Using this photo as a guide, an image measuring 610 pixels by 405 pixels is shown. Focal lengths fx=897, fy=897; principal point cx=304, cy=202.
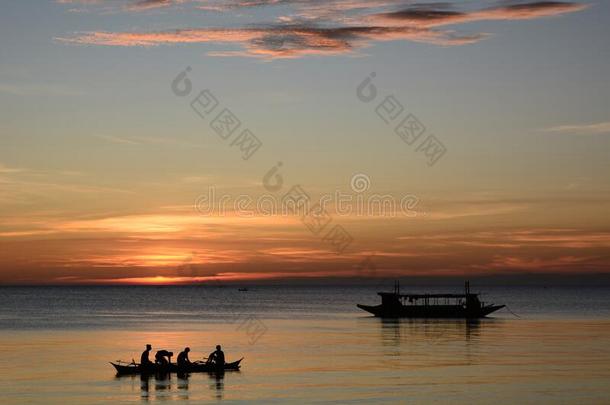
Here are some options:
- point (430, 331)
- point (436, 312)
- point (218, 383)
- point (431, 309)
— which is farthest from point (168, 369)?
point (436, 312)

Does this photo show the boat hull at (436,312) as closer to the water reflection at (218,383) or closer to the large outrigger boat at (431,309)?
the large outrigger boat at (431,309)

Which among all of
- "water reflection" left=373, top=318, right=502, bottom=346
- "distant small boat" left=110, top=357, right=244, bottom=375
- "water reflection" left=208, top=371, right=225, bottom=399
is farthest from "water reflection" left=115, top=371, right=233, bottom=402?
"water reflection" left=373, top=318, right=502, bottom=346

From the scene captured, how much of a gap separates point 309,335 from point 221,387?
39.8 meters

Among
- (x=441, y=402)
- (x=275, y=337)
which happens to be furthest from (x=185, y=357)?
(x=275, y=337)

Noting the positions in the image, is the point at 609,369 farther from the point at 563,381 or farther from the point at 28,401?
the point at 28,401

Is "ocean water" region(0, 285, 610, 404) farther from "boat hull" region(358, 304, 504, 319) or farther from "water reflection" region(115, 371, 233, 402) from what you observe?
"boat hull" region(358, 304, 504, 319)

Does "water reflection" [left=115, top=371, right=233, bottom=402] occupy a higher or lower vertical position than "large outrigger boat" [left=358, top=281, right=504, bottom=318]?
lower

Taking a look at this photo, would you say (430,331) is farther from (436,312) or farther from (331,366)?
(331,366)

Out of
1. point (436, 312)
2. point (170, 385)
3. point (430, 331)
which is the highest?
point (436, 312)

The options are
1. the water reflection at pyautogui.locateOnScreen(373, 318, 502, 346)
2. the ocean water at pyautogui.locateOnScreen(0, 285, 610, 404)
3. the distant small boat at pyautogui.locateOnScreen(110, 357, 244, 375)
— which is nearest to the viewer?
the ocean water at pyautogui.locateOnScreen(0, 285, 610, 404)

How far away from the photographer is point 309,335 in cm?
8788

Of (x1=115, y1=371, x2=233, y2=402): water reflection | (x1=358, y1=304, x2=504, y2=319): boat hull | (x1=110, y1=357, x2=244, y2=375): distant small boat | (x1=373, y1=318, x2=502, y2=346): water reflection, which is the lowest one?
(x1=115, y1=371, x2=233, y2=402): water reflection

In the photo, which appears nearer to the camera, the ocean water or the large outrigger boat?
the ocean water

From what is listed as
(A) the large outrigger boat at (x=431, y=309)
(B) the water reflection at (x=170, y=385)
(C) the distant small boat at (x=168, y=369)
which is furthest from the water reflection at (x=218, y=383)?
(A) the large outrigger boat at (x=431, y=309)
